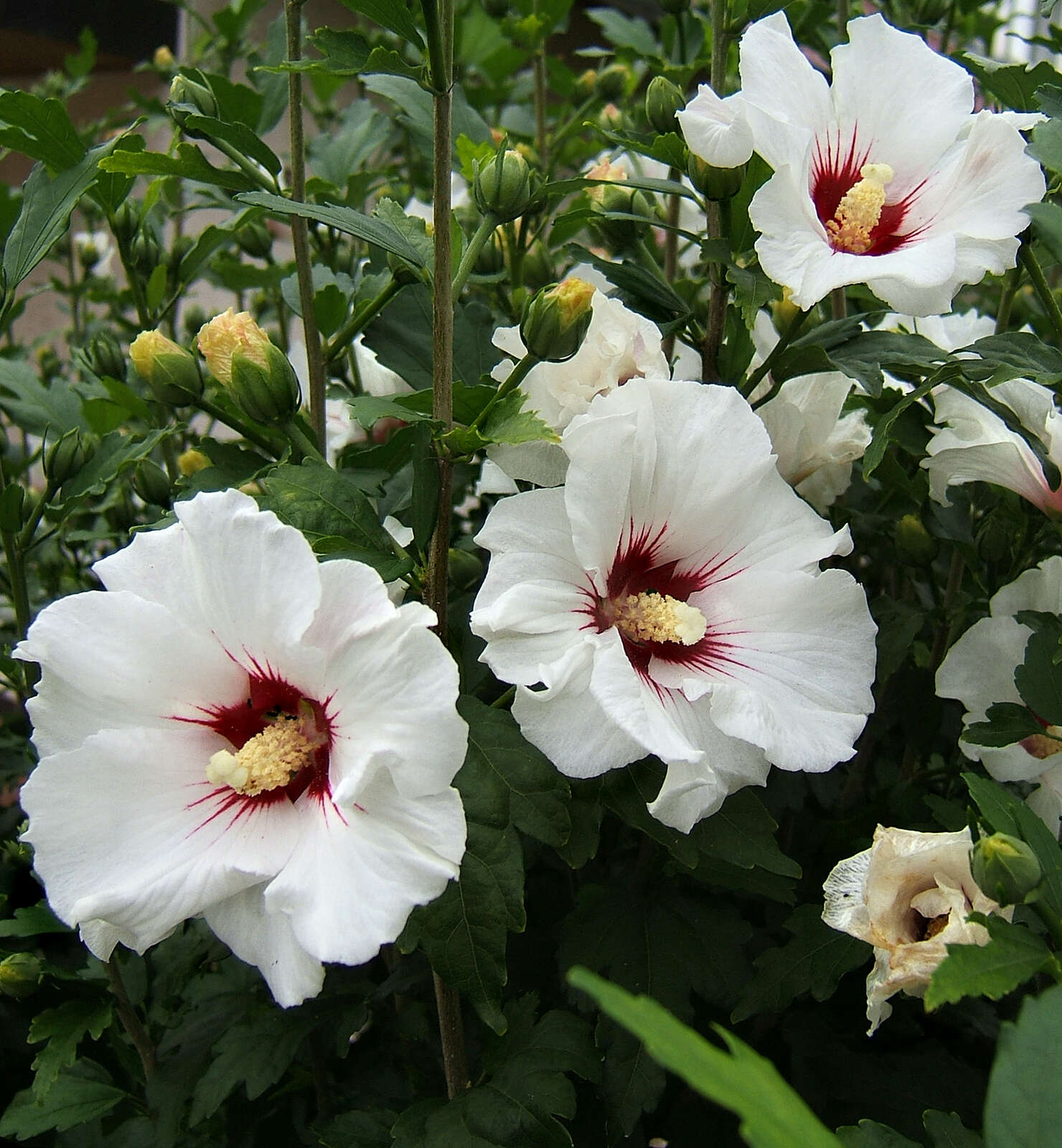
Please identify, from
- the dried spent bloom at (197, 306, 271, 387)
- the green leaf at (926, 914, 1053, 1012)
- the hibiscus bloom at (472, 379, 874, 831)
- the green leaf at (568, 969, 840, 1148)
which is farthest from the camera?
the dried spent bloom at (197, 306, 271, 387)

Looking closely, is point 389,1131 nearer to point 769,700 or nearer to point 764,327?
point 769,700

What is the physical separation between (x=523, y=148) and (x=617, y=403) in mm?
651

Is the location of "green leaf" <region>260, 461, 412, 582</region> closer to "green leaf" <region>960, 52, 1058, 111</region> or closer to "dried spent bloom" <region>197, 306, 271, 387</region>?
"dried spent bloom" <region>197, 306, 271, 387</region>

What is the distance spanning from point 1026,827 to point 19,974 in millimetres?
693

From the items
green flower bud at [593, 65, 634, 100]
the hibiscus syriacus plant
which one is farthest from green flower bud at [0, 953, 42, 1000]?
green flower bud at [593, 65, 634, 100]

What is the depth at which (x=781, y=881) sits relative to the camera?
0.72 m

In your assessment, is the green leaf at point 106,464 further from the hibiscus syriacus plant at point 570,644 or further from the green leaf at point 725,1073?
the green leaf at point 725,1073

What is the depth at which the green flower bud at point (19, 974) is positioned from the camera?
795 mm

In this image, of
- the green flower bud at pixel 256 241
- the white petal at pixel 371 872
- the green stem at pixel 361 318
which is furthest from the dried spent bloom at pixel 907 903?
the green flower bud at pixel 256 241

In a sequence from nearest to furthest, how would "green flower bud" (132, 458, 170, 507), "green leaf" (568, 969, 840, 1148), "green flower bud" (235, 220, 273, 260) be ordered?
"green leaf" (568, 969, 840, 1148) < "green flower bud" (132, 458, 170, 507) < "green flower bud" (235, 220, 273, 260)

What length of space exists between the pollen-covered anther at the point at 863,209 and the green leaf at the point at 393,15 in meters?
0.29

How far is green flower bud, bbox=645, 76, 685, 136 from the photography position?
85cm

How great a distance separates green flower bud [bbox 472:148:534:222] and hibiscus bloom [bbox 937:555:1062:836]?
1.37ft

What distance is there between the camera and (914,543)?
828mm
